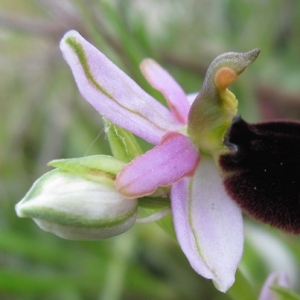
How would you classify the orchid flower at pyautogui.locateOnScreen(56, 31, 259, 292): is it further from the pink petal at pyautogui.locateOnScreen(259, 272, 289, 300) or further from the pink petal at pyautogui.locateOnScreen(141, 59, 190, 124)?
the pink petal at pyautogui.locateOnScreen(259, 272, 289, 300)

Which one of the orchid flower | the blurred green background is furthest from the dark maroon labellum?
the blurred green background

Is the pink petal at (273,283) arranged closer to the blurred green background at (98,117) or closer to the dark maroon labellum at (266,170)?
the dark maroon labellum at (266,170)

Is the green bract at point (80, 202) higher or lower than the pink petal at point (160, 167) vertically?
higher

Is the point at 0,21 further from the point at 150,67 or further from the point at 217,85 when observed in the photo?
the point at 217,85

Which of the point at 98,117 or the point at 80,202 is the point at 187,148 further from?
the point at 98,117

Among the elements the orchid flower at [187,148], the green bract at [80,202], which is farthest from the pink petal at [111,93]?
the green bract at [80,202]

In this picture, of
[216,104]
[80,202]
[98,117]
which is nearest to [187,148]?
[216,104]
